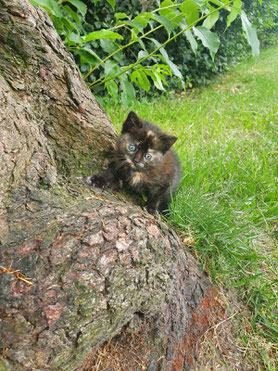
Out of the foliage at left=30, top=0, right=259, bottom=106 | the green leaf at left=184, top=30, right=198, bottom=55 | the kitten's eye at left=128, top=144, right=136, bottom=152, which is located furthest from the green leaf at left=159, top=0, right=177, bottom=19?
the kitten's eye at left=128, top=144, right=136, bottom=152

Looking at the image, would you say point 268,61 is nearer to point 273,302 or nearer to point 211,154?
point 211,154

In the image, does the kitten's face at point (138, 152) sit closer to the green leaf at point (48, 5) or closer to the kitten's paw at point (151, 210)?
the kitten's paw at point (151, 210)

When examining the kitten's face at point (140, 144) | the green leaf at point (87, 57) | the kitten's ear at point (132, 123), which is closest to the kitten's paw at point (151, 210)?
the kitten's face at point (140, 144)

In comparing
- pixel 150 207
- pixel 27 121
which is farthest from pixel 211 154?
pixel 27 121

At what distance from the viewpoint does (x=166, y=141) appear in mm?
2379

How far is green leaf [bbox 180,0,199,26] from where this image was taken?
176 cm

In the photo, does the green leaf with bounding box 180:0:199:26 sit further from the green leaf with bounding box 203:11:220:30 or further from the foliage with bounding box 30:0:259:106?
the green leaf with bounding box 203:11:220:30

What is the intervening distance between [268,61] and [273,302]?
A: 437 inches

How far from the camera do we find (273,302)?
1.82 metres

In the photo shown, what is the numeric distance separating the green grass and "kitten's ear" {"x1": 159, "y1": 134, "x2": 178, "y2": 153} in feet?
1.37

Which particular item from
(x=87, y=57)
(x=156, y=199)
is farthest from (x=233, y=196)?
(x=87, y=57)

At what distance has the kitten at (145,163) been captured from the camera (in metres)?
2.26

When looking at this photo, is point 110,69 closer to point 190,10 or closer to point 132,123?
point 132,123

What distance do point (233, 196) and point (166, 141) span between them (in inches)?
34.6
